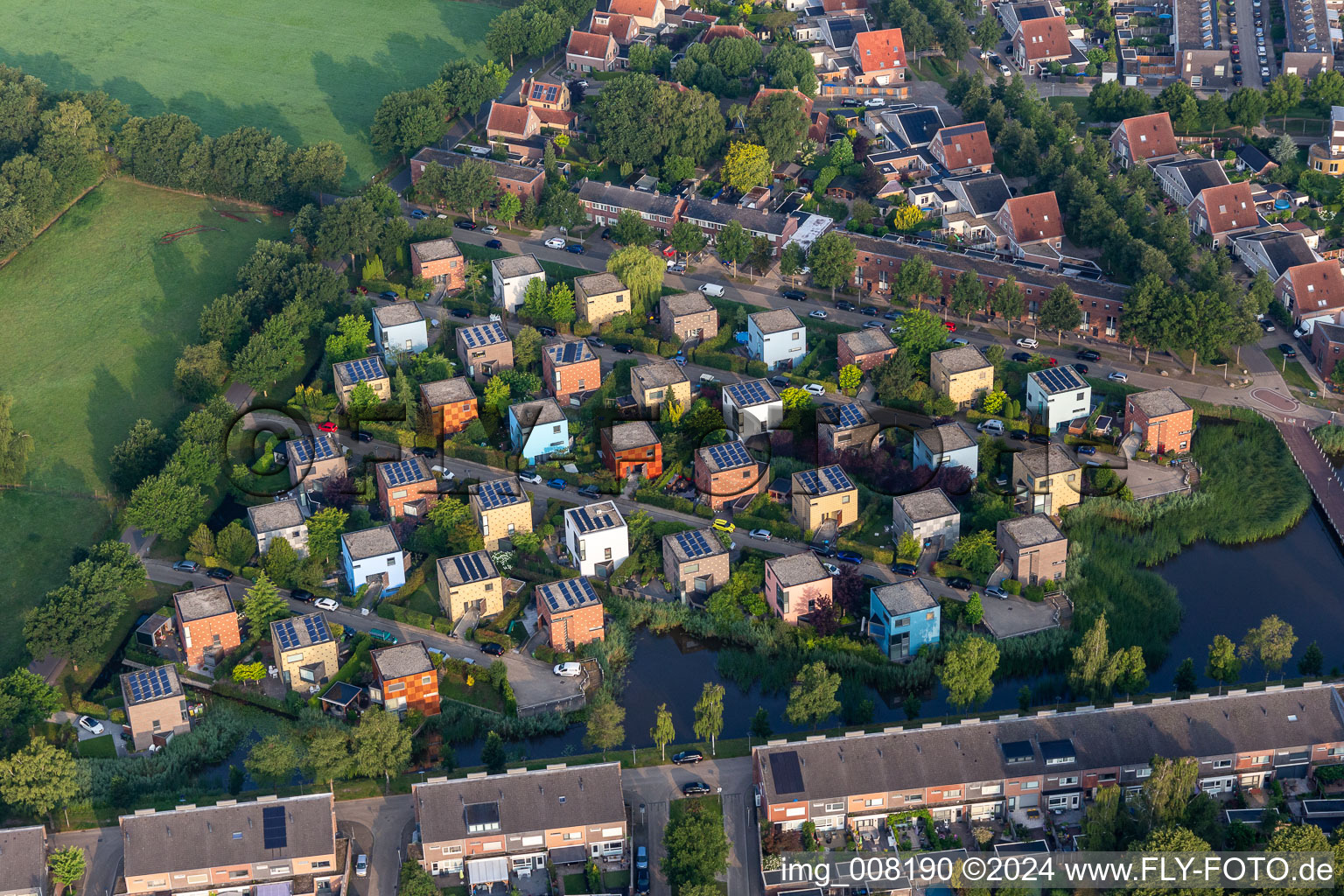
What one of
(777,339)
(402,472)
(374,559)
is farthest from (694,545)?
(777,339)

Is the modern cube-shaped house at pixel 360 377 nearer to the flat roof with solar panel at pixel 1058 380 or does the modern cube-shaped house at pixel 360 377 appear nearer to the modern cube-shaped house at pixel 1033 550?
the modern cube-shaped house at pixel 1033 550

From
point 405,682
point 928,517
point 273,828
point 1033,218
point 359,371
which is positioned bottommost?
point 928,517

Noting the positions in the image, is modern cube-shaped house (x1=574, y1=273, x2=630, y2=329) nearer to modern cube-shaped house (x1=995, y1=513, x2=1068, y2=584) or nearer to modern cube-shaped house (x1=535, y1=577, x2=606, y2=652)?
modern cube-shaped house (x1=535, y1=577, x2=606, y2=652)

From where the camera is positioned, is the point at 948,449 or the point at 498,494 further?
the point at 948,449

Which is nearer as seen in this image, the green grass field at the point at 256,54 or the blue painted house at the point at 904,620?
the blue painted house at the point at 904,620

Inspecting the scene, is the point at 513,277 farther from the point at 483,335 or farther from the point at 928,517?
the point at 928,517

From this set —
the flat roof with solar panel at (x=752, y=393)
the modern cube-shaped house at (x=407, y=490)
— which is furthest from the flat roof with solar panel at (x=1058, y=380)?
the modern cube-shaped house at (x=407, y=490)

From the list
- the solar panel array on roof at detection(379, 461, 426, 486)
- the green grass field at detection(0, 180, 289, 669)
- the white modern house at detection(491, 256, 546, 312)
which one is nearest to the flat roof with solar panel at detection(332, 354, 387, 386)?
the solar panel array on roof at detection(379, 461, 426, 486)
